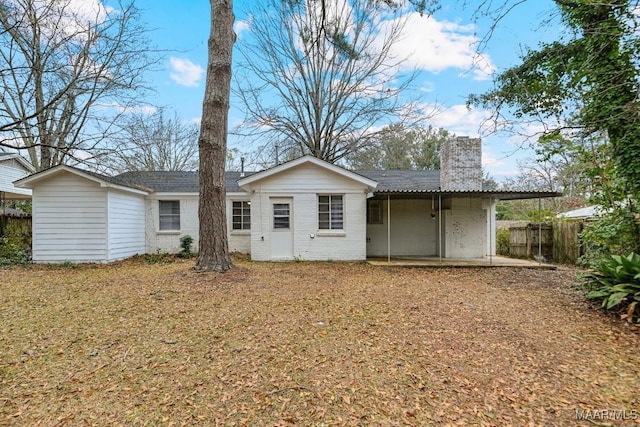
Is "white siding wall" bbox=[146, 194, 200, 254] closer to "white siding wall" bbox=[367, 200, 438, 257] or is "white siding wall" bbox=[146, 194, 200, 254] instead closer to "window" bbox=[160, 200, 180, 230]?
"window" bbox=[160, 200, 180, 230]

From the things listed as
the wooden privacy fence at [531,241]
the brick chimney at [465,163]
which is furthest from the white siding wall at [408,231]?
the wooden privacy fence at [531,241]

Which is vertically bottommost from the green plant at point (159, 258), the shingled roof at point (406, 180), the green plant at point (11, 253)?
the green plant at point (159, 258)

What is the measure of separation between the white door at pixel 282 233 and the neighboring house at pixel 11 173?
43.7 feet

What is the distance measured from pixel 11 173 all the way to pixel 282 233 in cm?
1663

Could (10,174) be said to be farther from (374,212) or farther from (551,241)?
(551,241)

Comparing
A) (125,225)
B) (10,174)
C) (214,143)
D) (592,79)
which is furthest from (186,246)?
(592,79)

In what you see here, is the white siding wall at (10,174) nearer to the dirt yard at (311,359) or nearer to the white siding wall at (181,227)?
the white siding wall at (181,227)

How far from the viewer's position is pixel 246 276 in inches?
309

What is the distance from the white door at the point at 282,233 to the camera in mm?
11250

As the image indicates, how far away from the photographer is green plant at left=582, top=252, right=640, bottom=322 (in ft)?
15.8

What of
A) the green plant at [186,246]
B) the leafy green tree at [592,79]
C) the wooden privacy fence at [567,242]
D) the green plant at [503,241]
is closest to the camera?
the leafy green tree at [592,79]

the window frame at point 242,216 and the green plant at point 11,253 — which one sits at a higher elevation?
the window frame at point 242,216

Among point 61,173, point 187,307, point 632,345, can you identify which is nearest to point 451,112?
point 632,345

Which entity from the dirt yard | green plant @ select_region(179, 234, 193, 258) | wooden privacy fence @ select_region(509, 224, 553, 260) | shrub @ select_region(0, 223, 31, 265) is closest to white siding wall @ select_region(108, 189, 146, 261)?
green plant @ select_region(179, 234, 193, 258)
